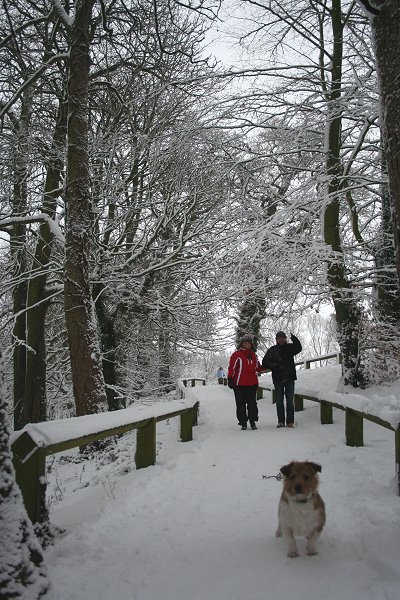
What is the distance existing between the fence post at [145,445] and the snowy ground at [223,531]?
14cm

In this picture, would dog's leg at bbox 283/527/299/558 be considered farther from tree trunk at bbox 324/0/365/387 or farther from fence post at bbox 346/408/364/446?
tree trunk at bbox 324/0/365/387

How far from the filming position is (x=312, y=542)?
10.3ft

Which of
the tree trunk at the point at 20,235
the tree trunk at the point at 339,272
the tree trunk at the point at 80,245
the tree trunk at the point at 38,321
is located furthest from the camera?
the tree trunk at the point at 38,321

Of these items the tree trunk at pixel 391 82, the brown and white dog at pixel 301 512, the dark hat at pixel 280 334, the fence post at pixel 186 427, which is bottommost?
the fence post at pixel 186 427

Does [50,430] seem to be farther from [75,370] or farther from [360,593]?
[75,370]

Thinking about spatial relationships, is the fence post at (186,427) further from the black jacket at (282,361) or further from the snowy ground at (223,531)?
the black jacket at (282,361)

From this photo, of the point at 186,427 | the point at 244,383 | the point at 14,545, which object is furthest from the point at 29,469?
the point at 244,383

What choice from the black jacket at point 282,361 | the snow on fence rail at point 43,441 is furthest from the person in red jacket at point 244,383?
the snow on fence rail at point 43,441

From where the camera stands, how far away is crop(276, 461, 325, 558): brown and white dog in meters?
3.13

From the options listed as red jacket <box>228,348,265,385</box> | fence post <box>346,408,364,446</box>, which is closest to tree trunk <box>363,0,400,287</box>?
fence post <box>346,408,364,446</box>

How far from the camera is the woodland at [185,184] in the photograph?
301 inches

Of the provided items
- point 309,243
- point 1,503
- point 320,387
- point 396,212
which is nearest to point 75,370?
point 309,243

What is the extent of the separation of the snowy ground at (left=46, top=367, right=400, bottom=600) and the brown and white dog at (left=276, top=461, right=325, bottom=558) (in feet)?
0.46

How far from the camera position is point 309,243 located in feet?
25.5
